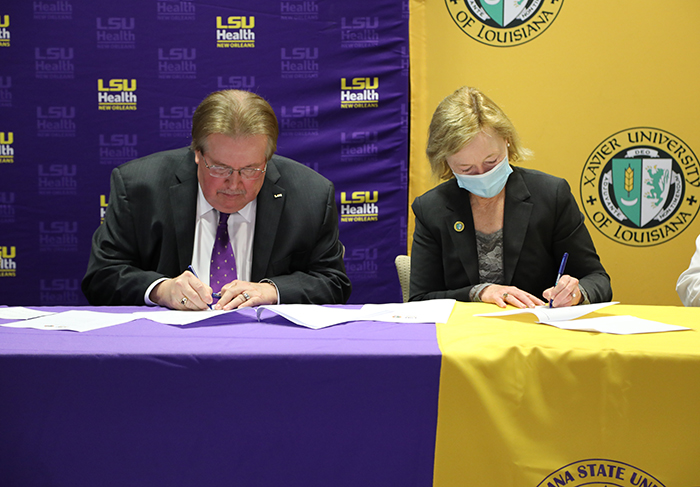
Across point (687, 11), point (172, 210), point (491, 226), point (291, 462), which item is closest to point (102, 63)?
point (172, 210)

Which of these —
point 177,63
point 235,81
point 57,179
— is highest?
point 177,63

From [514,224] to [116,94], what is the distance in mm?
2591

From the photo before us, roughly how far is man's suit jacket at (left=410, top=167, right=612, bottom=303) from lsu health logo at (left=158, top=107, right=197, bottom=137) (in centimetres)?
194

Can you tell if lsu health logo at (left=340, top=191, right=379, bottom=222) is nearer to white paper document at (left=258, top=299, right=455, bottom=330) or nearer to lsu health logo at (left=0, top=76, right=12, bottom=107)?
white paper document at (left=258, top=299, right=455, bottom=330)

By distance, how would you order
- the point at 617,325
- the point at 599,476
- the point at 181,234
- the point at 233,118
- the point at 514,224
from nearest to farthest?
1. the point at 599,476
2. the point at 617,325
3. the point at 233,118
4. the point at 181,234
5. the point at 514,224

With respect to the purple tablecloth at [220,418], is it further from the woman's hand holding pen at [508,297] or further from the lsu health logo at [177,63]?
the lsu health logo at [177,63]

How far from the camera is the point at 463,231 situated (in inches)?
78.7

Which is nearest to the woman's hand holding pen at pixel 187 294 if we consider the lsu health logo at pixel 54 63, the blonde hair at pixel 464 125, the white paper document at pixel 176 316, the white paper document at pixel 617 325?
the white paper document at pixel 176 316

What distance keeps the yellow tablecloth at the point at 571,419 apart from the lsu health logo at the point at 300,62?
272 centimetres

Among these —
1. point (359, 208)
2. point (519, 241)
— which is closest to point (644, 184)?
point (359, 208)

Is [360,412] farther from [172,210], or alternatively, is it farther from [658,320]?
[172,210]

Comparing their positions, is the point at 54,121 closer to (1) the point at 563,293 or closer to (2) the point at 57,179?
(2) the point at 57,179

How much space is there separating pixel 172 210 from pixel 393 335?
1.09 meters

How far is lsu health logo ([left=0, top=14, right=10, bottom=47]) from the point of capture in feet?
10.8
